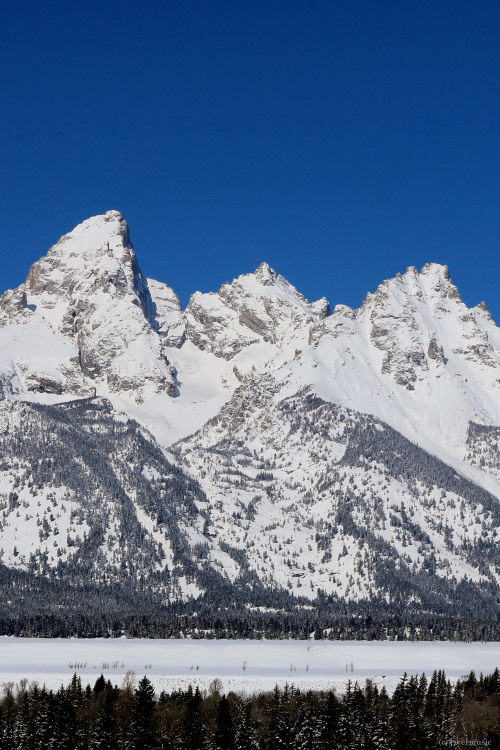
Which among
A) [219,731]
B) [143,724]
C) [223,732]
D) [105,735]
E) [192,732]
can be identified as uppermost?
[143,724]

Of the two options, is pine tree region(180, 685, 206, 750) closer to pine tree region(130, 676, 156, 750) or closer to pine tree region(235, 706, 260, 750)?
pine tree region(130, 676, 156, 750)

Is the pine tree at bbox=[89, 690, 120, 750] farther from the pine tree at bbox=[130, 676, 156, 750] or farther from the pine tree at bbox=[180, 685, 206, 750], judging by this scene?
the pine tree at bbox=[180, 685, 206, 750]

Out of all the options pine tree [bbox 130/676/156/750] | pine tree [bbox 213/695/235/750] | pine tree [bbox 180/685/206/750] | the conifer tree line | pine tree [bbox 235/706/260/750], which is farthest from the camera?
pine tree [bbox 180/685/206/750]

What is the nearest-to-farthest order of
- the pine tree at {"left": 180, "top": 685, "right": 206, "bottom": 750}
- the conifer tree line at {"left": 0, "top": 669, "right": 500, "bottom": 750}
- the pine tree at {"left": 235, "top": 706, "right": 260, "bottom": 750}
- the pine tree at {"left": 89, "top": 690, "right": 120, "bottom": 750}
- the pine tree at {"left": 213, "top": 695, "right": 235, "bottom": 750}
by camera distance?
the pine tree at {"left": 89, "top": 690, "right": 120, "bottom": 750}
the pine tree at {"left": 235, "top": 706, "right": 260, "bottom": 750}
the conifer tree line at {"left": 0, "top": 669, "right": 500, "bottom": 750}
the pine tree at {"left": 213, "top": 695, "right": 235, "bottom": 750}
the pine tree at {"left": 180, "top": 685, "right": 206, "bottom": 750}

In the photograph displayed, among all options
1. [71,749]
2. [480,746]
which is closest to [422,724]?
[480,746]

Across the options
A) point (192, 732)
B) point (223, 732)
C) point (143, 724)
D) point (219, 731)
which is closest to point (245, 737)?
point (223, 732)

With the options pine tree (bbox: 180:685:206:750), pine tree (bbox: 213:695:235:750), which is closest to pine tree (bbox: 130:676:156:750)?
pine tree (bbox: 180:685:206:750)

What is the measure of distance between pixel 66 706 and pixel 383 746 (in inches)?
2297

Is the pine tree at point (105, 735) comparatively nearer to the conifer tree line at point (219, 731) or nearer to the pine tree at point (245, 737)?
the conifer tree line at point (219, 731)

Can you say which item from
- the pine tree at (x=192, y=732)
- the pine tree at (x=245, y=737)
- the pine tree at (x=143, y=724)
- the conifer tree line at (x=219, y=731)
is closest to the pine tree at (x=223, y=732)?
the conifer tree line at (x=219, y=731)

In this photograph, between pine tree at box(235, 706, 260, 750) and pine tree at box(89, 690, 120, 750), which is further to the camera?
pine tree at box(235, 706, 260, 750)

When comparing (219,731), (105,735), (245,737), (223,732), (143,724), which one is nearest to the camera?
(105,735)

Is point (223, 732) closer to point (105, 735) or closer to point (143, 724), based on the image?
point (143, 724)

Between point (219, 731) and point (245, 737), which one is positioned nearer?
point (245, 737)
